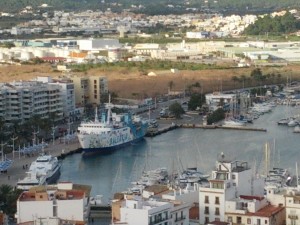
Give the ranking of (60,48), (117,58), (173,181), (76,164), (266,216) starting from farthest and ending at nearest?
(60,48) → (117,58) → (76,164) → (173,181) → (266,216)

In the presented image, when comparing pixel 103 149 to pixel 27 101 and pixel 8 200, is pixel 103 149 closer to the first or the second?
pixel 27 101

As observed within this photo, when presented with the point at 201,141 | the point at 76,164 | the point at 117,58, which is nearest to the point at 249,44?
the point at 117,58

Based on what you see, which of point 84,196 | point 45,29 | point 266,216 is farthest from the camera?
point 45,29

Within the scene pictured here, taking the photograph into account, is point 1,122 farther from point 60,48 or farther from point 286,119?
point 60,48

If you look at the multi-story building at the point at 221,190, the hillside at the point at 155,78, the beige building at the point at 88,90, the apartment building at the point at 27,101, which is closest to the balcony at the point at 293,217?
the multi-story building at the point at 221,190

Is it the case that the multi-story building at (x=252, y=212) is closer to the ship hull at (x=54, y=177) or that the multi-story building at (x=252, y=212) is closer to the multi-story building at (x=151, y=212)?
the multi-story building at (x=151, y=212)

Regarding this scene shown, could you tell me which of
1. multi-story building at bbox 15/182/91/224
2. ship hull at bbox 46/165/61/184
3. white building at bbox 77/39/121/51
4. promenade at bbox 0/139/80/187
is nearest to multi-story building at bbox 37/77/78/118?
promenade at bbox 0/139/80/187
